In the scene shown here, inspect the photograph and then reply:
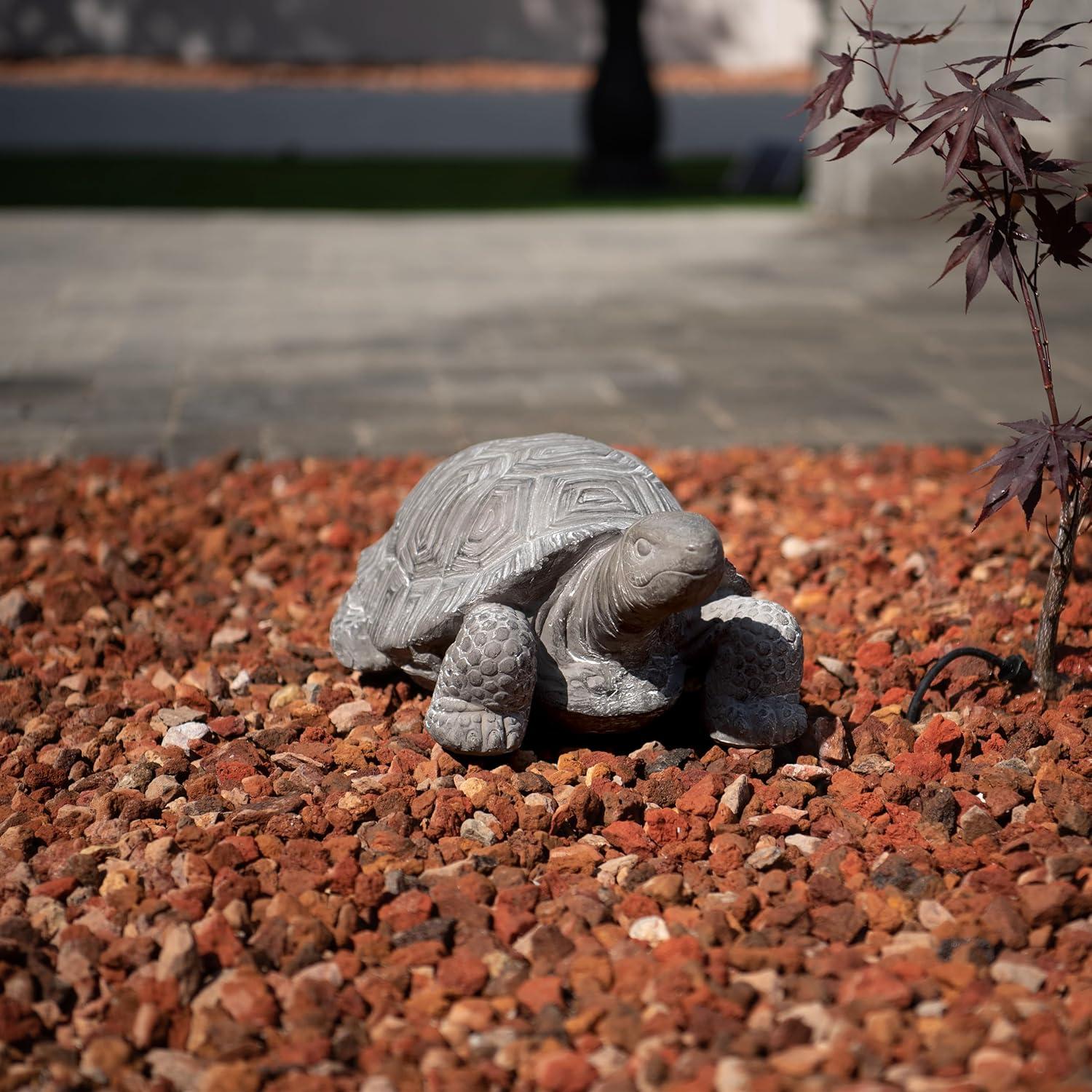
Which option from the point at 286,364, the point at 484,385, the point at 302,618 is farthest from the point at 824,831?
the point at 286,364

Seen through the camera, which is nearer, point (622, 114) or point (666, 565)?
point (666, 565)

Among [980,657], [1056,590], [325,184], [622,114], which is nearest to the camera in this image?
[1056,590]

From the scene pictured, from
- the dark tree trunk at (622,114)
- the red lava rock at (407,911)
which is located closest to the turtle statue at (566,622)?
the red lava rock at (407,911)

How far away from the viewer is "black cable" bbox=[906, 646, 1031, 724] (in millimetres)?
3107

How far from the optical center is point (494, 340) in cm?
726

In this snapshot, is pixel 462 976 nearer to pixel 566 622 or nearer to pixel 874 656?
pixel 566 622

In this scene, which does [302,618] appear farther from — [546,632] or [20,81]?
[20,81]

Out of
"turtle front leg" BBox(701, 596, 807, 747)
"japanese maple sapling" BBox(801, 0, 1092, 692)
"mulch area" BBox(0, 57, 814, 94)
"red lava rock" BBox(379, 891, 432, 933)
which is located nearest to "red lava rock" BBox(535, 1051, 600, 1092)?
"red lava rock" BBox(379, 891, 432, 933)

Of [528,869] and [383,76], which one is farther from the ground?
[383,76]

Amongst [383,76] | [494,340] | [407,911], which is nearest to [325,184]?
[494,340]

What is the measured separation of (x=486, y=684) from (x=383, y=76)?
21968mm

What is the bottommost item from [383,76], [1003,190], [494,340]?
[494,340]

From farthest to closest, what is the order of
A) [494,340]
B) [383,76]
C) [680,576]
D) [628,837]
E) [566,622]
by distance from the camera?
[383,76] → [494,340] → [566,622] → [628,837] → [680,576]

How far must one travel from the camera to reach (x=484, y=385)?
6.30 m
